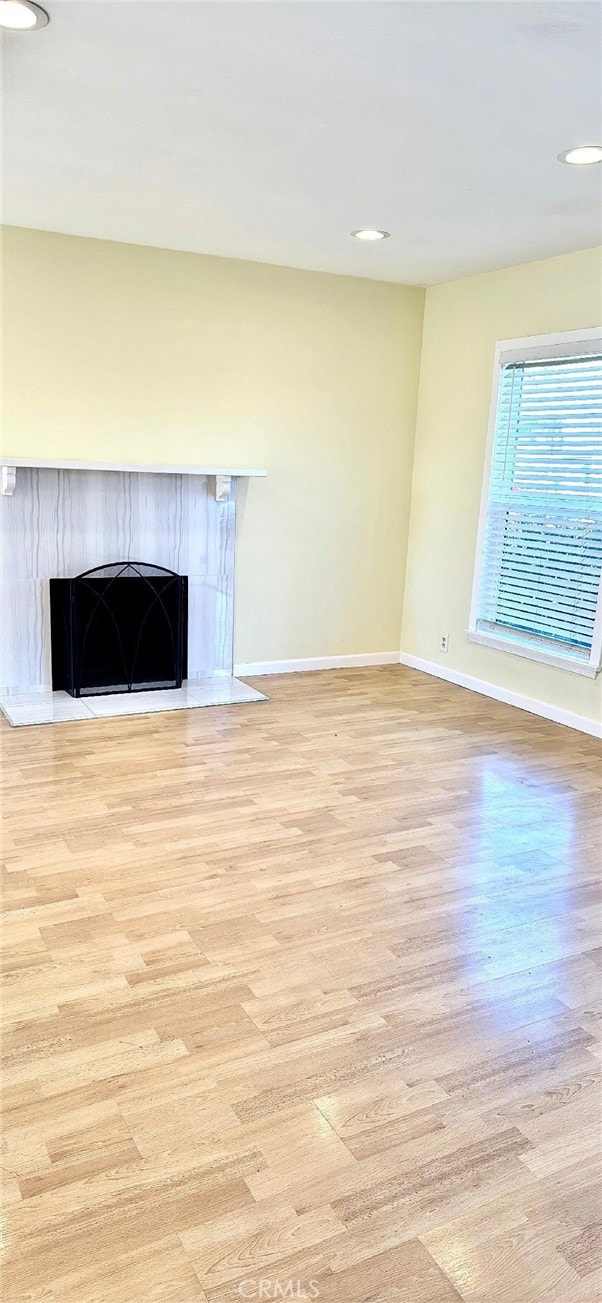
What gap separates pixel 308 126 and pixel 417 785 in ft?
8.21

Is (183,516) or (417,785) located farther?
(183,516)

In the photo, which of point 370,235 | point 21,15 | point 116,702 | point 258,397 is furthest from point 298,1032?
point 258,397

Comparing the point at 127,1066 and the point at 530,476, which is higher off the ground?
the point at 530,476

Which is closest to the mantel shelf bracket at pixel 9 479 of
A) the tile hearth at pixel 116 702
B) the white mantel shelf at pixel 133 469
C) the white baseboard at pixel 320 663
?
the white mantel shelf at pixel 133 469

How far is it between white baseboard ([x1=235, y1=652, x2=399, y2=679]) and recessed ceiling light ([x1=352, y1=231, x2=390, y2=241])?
2503 millimetres

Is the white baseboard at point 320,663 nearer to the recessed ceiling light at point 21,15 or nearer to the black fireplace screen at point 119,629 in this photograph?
the black fireplace screen at point 119,629

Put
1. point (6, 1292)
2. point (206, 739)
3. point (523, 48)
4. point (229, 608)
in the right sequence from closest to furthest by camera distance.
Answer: point (6, 1292) → point (523, 48) → point (206, 739) → point (229, 608)

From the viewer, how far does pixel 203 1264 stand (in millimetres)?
1467

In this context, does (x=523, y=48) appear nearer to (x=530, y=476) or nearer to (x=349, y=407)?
(x=530, y=476)

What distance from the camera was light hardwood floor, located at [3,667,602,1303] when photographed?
151cm

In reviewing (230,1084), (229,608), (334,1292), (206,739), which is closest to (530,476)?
(229,608)

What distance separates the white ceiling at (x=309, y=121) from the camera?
219 centimetres

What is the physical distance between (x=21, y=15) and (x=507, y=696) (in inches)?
156

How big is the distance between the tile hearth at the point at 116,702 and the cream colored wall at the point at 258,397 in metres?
0.46
